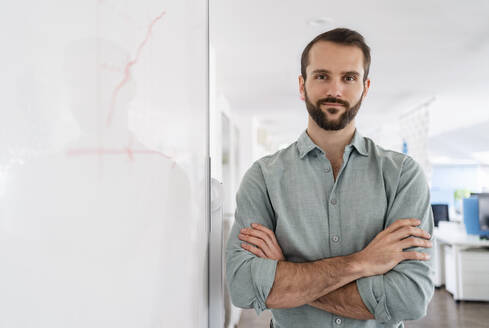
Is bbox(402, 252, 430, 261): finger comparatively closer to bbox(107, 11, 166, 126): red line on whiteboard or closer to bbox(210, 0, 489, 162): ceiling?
bbox(107, 11, 166, 126): red line on whiteboard

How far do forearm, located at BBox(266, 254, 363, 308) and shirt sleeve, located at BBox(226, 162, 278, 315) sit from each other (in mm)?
24

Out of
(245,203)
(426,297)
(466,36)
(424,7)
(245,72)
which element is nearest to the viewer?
(426,297)

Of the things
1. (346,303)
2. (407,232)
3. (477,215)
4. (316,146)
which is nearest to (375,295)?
(346,303)

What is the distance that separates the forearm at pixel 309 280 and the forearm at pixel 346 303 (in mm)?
28

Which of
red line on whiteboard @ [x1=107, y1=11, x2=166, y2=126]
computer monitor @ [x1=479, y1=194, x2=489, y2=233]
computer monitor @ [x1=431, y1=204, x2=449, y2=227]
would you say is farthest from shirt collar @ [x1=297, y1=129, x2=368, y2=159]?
computer monitor @ [x1=431, y1=204, x2=449, y2=227]

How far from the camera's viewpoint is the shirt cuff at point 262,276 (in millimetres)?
904

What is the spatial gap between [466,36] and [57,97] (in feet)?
11.2

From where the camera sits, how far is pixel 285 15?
8.41 feet

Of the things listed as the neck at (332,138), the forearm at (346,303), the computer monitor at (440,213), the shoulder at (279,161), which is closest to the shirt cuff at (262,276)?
the forearm at (346,303)

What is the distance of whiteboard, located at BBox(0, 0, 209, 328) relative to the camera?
0.85 ft

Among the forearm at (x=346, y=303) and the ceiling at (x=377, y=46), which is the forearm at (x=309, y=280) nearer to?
the forearm at (x=346, y=303)

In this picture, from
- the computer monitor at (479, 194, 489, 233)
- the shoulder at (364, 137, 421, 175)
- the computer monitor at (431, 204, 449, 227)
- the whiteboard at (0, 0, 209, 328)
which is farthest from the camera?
the computer monitor at (431, 204, 449, 227)

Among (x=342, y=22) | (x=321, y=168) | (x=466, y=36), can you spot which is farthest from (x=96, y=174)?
(x=466, y=36)

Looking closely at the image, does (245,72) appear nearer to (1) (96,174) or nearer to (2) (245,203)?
(2) (245,203)
